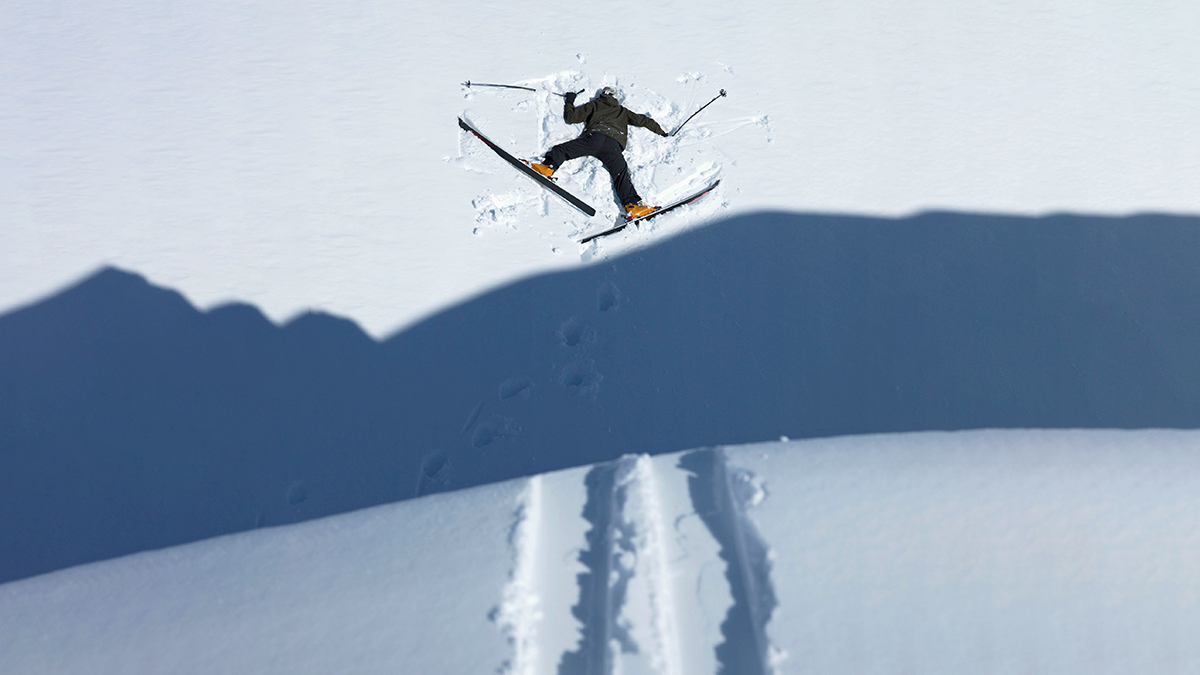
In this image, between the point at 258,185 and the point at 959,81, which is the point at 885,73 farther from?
the point at 258,185

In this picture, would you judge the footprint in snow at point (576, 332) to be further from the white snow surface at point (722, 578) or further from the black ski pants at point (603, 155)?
the white snow surface at point (722, 578)

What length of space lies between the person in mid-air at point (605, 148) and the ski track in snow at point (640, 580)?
197 centimetres

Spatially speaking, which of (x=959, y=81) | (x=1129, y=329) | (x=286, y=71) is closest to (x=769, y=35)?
(x=959, y=81)

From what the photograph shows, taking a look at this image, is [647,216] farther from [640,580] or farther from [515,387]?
[640,580]

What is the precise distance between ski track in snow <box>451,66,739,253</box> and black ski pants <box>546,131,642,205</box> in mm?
133

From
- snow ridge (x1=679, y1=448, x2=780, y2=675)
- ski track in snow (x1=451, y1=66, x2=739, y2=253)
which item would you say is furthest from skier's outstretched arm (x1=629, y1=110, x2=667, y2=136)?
snow ridge (x1=679, y1=448, x2=780, y2=675)

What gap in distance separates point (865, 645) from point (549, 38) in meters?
4.24

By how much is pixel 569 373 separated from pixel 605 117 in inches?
54.4

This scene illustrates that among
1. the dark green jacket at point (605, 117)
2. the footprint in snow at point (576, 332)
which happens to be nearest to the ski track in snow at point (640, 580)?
the footprint in snow at point (576, 332)

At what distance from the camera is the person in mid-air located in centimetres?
373

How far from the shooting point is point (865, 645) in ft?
4.81

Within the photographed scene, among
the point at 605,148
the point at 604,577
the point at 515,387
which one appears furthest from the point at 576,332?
the point at 604,577

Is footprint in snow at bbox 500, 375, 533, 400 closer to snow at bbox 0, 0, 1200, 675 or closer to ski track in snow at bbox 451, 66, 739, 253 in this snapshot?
snow at bbox 0, 0, 1200, 675

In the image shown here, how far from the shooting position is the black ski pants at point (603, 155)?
12.2ft
